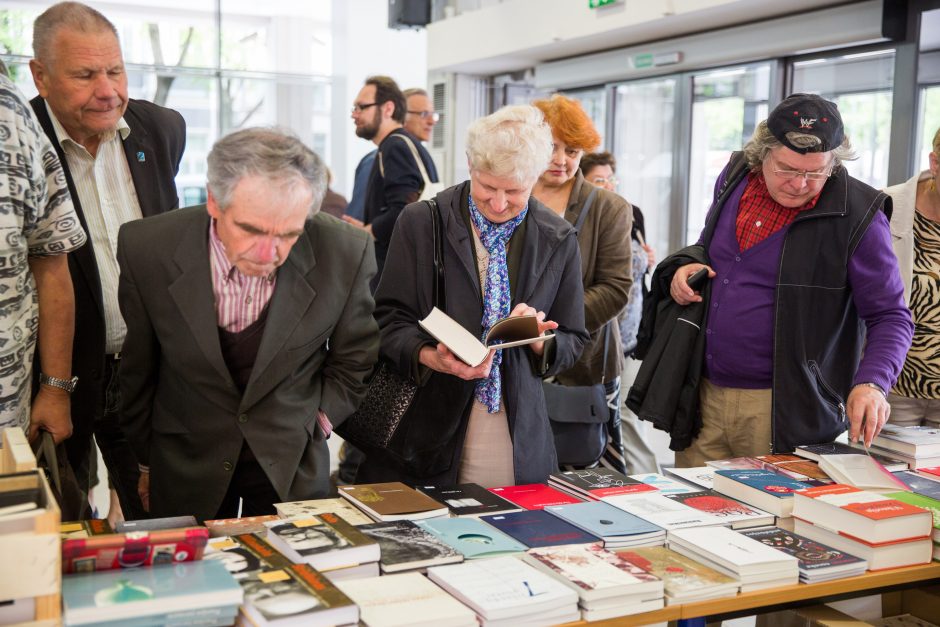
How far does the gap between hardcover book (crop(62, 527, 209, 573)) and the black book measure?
0.67 meters

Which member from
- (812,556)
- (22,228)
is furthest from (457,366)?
(22,228)

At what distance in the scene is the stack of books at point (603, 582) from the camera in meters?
1.64

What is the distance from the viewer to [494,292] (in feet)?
7.95

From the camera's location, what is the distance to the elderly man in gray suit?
204cm

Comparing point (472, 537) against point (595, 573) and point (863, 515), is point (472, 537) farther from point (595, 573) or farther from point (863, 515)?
point (863, 515)

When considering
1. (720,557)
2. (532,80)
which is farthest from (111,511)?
(532,80)

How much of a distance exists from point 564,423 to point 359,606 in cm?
133

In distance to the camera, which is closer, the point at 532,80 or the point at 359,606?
the point at 359,606

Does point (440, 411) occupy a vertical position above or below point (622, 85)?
below

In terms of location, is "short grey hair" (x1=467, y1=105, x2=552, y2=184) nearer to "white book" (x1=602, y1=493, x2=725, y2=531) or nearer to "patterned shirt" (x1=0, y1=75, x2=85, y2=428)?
"white book" (x1=602, y1=493, x2=725, y2=531)

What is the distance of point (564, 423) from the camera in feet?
9.16

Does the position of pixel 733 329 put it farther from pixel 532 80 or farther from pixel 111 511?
pixel 532 80

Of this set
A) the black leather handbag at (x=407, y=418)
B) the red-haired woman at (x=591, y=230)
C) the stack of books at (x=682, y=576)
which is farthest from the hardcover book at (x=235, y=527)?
the red-haired woman at (x=591, y=230)

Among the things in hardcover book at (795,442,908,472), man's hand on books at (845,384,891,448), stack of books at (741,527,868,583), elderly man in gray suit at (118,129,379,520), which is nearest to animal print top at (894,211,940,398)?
hardcover book at (795,442,908,472)
